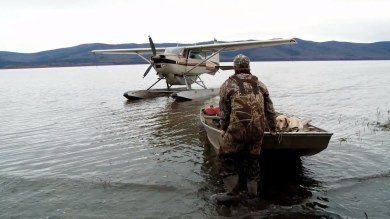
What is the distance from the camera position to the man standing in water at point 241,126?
6004 millimetres

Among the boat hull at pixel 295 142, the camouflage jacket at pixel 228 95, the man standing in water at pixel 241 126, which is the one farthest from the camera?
the boat hull at pixel 295 142

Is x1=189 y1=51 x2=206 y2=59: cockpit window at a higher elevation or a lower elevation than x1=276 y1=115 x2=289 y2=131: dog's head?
higher

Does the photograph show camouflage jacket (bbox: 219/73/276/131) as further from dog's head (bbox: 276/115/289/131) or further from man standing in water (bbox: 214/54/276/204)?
dog's head (bbox: 276/115/289/131)

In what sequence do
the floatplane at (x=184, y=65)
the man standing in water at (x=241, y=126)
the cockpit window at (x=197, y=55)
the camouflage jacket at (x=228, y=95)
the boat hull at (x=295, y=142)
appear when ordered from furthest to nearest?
the cockpit window at (x=197, y=55) < the floatplane at (x=184, y=65) < the boat hull at (x=295, y=142) < the camouflage jacket at (x=228, y=95) < the man standing in water at (x=241, y=126)

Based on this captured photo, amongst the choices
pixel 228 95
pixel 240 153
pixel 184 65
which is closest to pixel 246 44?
pixel 184 65

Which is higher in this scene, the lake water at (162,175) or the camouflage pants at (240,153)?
the camouflage pants at (240,153)

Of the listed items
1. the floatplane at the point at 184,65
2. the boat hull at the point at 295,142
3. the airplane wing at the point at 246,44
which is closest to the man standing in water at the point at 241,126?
the boat hull at the point at 295,142

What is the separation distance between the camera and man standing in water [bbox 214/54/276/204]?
236 inches

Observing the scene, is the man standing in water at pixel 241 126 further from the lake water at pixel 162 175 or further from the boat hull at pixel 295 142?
the boat hull at pixel 295 142

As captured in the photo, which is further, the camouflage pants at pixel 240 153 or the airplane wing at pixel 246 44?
the airplane wing at pixel 246 44

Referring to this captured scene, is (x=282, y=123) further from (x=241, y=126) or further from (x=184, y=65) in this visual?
(x=184, y=65)

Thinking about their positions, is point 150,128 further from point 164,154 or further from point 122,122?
point 164,154

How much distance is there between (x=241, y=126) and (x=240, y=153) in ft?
1.75

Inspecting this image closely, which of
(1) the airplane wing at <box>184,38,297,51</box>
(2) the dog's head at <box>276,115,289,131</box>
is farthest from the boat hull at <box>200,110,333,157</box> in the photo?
(1) the airplane wing at <box>184,38,297,51</box>
